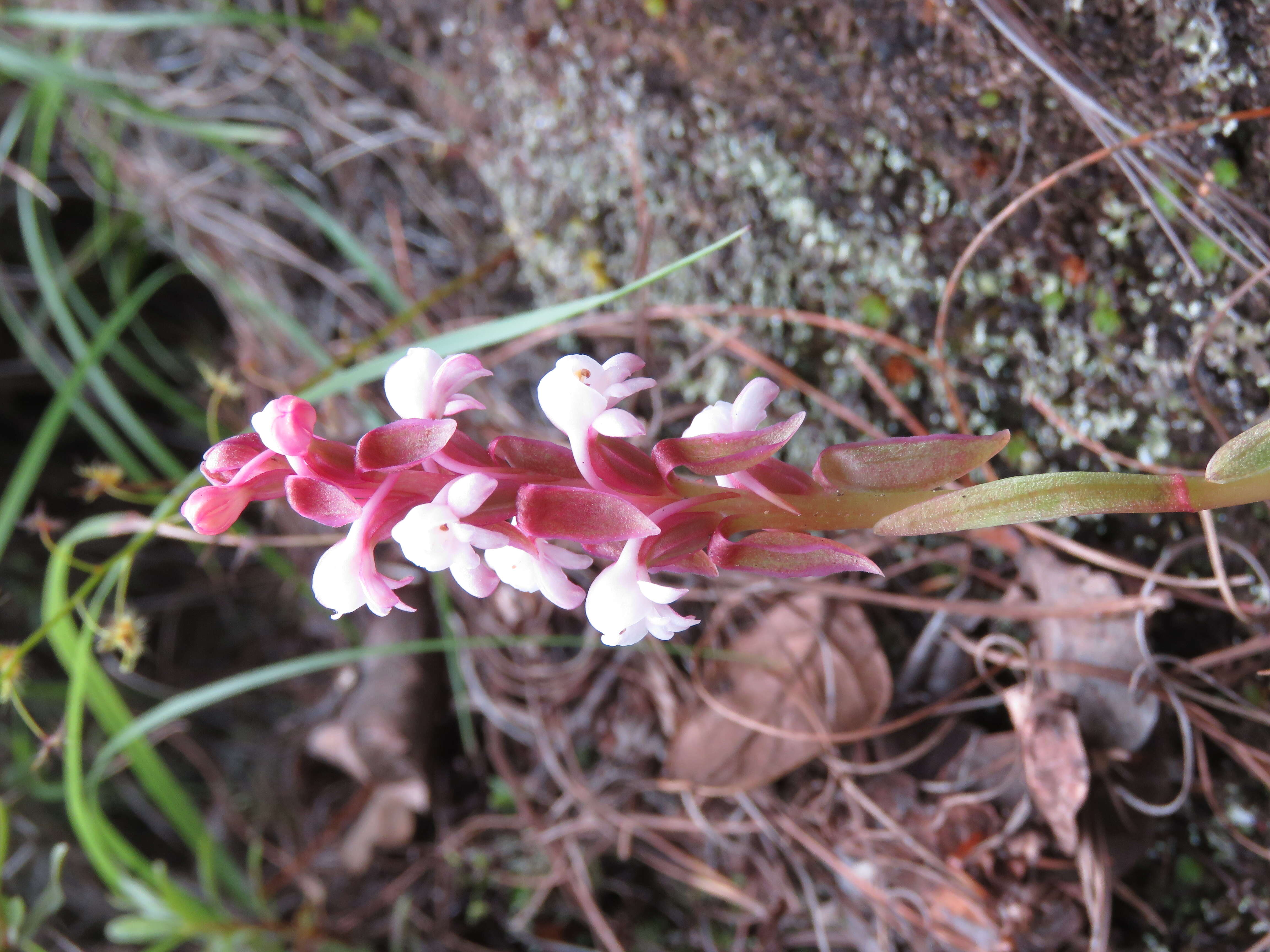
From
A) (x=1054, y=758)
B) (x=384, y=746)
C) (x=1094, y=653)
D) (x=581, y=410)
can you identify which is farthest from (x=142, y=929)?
(x=1094, y=653)

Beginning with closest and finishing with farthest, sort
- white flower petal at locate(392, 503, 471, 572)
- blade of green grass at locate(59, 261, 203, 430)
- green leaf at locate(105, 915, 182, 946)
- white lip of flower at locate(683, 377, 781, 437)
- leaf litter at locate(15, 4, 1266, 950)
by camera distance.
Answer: white flower petal at locate(392, 503, 471, 572) < white lip of flower at locate(683, 377, 781, 437) < leaf litter at locate(15, 4, 1266, 950) < green leaf at locate(105, 915, 182, 946) < blade of green grass at locate(59, 261, 203, 430)

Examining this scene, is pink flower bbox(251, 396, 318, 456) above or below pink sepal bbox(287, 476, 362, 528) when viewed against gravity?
above

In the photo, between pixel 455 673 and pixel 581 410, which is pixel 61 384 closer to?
pixel 455 673

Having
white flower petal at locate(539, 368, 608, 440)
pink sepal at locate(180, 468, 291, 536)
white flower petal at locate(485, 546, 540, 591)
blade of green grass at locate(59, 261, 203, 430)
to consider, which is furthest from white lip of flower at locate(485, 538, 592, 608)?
blade of green grass at locate(59, 261, 203, 430)

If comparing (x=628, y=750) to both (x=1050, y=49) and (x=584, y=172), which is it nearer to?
(x=584, y=172)

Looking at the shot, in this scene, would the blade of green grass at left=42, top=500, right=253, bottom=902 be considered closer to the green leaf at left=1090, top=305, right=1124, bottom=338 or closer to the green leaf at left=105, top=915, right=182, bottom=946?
the green leaf at left=105, top=915, right=182, bottom=946

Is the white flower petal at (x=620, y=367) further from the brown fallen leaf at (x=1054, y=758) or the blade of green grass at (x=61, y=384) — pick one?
the blade of green grass at (x=61, y=384)

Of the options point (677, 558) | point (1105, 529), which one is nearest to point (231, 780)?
point (677, 558)
